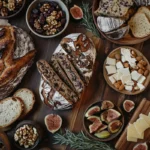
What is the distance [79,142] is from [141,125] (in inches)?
15.7

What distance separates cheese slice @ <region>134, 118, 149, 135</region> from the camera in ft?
9.95

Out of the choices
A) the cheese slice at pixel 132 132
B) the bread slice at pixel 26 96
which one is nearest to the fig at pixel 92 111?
the cheese slice at pixel 132 132

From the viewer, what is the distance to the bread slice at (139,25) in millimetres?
3143

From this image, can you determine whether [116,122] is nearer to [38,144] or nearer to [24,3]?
[38,144]

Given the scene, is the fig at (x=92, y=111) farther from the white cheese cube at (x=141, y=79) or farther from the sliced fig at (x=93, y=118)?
the white cheese cube at (x=141, y=79)

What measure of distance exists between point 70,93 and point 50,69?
7.6 inches

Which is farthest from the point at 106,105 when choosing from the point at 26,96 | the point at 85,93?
the point at 26,96

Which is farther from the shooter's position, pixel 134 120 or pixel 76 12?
pixel 76 12

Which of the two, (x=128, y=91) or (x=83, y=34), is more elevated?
(x=83, y=34)

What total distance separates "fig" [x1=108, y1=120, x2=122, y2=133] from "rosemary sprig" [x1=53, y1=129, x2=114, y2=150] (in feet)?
0.33

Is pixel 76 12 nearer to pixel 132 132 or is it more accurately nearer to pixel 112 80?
pixel 112 80

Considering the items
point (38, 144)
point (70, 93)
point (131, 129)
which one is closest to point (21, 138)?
point (38, 144)

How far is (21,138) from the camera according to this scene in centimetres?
311

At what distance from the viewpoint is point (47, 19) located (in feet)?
10.5
